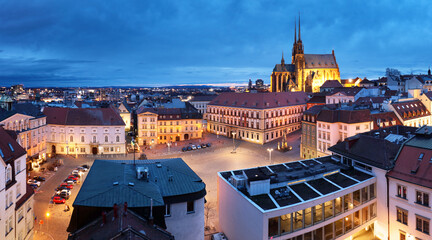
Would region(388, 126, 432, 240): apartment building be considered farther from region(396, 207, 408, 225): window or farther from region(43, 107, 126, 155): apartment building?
region(43, 107, 126, 155): apartment building

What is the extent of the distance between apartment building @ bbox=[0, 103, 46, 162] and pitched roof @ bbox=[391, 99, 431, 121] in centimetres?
7316

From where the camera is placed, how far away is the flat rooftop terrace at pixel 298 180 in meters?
26.8

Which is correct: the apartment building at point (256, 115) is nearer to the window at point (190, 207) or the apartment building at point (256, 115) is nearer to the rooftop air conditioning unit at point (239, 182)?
the rooftop air conditioning unit at point (239, 182)

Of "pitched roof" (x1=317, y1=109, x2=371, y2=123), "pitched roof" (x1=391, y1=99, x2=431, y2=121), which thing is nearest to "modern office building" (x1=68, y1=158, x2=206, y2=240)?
"pitched roof" (x1=317, y1=109, x2=371, y2=123)

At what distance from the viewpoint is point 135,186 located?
20797 millimetres

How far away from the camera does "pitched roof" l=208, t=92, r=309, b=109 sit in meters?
86.8

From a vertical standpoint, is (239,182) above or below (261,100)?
below

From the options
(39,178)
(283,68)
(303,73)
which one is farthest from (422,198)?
(283,68)

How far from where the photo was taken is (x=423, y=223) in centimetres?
2842

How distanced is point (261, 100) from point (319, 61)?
3271 inches

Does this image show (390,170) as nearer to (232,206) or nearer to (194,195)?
(232,206)

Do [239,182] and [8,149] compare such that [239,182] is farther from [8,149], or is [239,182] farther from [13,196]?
[8,149]

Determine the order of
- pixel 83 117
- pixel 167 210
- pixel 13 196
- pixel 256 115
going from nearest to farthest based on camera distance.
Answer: pixel 167 210 → pixel 13 196 → pixel 83 117 → pixel 256 115

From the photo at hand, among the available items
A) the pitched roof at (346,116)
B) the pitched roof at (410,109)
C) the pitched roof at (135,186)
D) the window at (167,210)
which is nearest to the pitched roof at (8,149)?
the pitched roof at (135,186)
